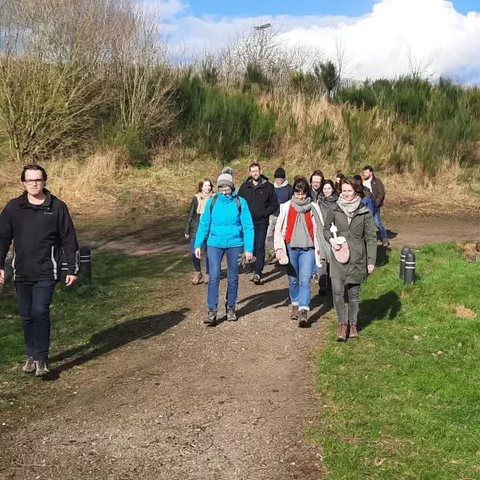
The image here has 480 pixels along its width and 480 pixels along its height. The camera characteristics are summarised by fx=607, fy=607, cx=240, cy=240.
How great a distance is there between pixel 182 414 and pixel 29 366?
5.62 feet

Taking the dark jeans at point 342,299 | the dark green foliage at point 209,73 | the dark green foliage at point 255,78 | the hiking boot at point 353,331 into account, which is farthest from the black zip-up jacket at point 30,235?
the dark green foliage at point 255,78

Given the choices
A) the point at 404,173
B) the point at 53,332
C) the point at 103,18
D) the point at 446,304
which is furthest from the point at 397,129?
the point at 53,332

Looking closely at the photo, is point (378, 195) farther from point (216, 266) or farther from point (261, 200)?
point (216, 266)

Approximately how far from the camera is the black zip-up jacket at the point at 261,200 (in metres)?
9.20

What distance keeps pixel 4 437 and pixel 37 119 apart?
658 inches

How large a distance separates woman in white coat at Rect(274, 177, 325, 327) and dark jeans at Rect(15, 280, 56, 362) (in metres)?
2.81

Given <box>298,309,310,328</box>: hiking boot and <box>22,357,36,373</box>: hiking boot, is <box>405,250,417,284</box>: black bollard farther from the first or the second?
<box>22,357,36,373</box>: hiking boot

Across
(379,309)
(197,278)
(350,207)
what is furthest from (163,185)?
(350,207)

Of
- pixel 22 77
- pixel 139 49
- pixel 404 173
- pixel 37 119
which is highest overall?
pixel 139 49

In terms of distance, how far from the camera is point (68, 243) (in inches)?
216

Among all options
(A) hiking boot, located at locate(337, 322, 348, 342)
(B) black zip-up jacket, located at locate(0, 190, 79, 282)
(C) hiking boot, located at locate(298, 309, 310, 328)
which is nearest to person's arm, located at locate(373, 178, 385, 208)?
(C) hiking boot, located at locate(298, 309, 310, 328)

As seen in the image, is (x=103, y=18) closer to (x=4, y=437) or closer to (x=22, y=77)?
(x=22, y=77)

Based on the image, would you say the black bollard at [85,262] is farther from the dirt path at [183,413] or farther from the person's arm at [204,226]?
the person's arm at [204,226]

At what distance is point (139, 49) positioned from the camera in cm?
2120
